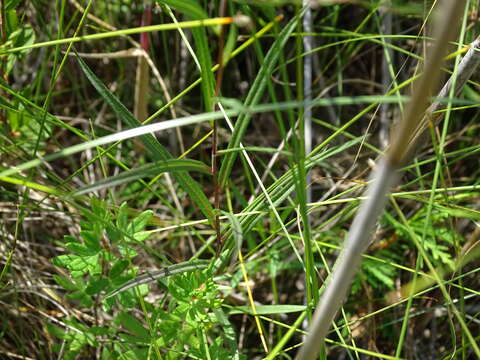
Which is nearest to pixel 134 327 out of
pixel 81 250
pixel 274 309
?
pixel 81 250

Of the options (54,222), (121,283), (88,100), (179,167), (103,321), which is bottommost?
(103,321)

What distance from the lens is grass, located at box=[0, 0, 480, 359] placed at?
38.1 inches

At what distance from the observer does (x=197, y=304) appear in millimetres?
1049

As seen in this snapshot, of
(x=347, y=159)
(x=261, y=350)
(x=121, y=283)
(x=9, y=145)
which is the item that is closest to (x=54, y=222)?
(x=9, y=145)

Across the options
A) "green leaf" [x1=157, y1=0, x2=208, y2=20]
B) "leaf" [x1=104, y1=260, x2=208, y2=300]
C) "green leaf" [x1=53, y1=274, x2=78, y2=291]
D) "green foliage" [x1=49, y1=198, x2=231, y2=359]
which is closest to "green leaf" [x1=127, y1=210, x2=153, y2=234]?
"green foliage" [x1=49, y1=198, x2=231, y2=359]

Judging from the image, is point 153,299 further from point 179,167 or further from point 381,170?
point 381,170

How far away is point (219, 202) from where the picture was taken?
150cm

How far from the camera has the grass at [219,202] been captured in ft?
3.17

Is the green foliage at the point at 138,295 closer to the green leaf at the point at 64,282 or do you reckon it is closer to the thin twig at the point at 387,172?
the green leaf at the point at 64,282

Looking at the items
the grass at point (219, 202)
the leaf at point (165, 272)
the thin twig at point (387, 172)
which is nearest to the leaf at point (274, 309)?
the grass at point (219, 202)

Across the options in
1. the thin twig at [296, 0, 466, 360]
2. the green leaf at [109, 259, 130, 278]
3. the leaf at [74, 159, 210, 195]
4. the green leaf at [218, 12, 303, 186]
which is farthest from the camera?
the green leaf at [109, 259, 130, 278]

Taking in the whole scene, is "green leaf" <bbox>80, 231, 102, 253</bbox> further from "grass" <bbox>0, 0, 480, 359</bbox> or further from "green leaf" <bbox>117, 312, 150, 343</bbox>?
"green leaf" <bbox>117, 312, 150, 343</bbox>

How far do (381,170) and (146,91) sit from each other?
1335 mm

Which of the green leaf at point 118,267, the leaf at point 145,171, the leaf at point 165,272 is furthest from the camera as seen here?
the green leaf at point 118,267
